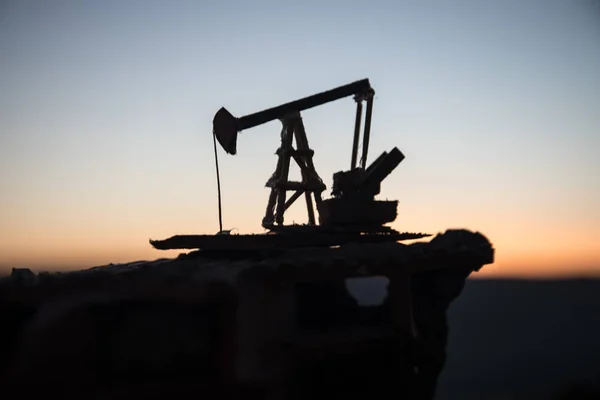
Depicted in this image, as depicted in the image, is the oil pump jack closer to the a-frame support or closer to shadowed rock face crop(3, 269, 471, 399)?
the a-frame support

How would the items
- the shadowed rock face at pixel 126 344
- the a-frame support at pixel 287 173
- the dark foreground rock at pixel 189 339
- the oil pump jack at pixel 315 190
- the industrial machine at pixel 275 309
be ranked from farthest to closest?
the a-frame support at pixel 287 173, the oil pump jack at pixel 315 190, the industrial machine at pixel 275 309, the dark foreground rock at pixel 189 339, the shadowed rock face at pixel 126 344

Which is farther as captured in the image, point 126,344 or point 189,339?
point 189,339

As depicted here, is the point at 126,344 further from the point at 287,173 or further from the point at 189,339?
the point at 287,173

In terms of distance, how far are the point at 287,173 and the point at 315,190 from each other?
0.71 m

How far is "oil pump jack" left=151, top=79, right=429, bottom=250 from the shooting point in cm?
956

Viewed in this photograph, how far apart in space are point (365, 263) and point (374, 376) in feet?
6.94

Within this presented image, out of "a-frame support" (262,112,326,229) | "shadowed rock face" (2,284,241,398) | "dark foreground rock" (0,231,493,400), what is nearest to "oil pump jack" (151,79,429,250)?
"a-frame support" (262,112,326,229)

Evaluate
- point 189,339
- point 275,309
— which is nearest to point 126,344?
point 189,339

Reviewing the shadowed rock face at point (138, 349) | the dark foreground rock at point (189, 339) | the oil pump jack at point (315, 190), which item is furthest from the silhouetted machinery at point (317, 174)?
the shadowed rock face at point (138, 349)

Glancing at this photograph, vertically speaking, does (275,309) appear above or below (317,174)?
below

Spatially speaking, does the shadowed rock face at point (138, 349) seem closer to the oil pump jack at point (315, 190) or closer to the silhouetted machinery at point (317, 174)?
the oil pump jack at point (315, 190)

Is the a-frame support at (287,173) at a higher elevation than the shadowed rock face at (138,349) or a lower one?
higher

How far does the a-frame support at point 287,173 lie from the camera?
10945 millimetres

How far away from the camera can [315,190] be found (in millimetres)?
11055
